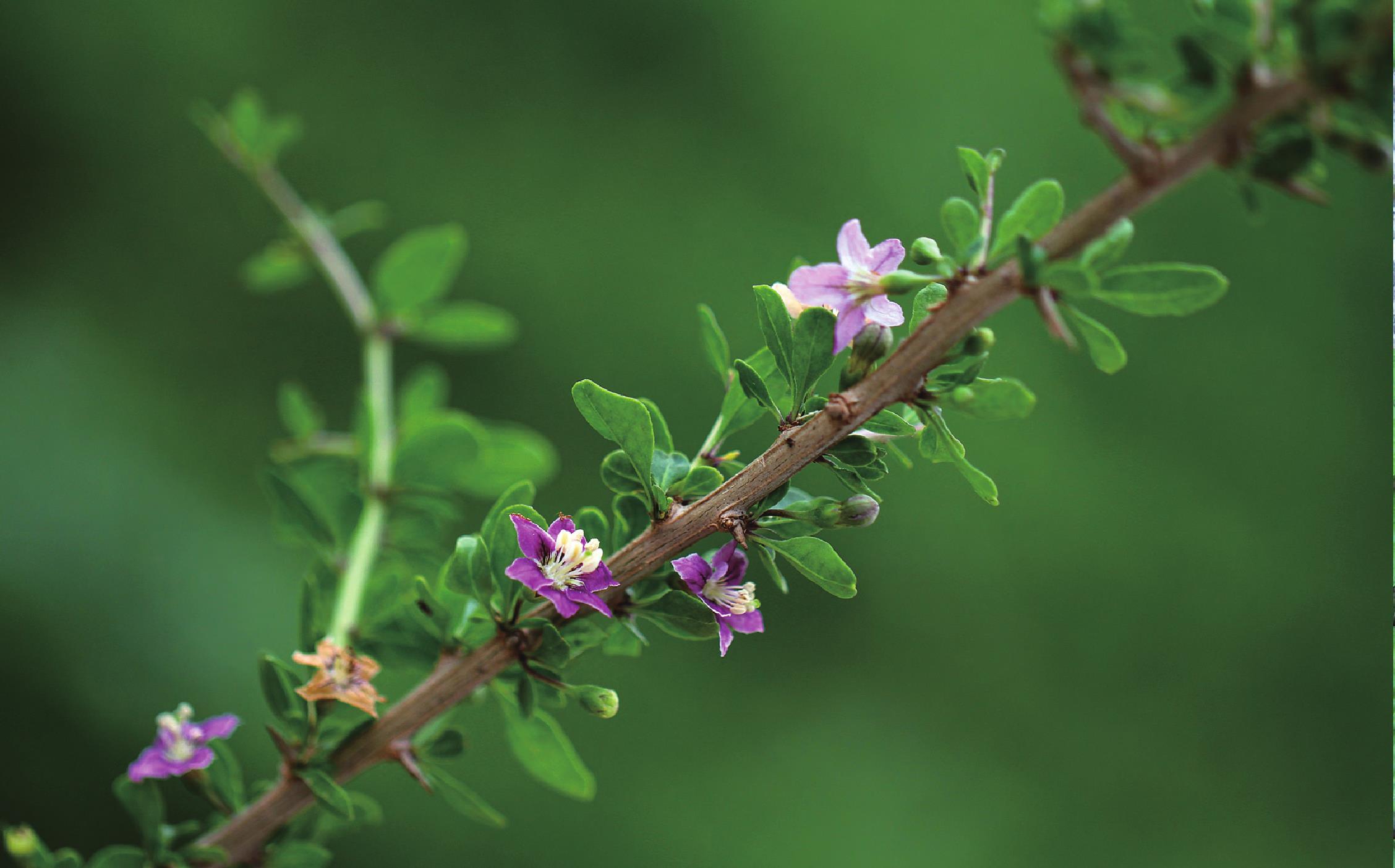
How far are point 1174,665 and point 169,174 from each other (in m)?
1.84

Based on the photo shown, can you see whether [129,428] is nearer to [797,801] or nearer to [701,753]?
[701,753]

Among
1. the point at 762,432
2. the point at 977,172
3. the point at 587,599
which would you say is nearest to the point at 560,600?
the point at 587,599

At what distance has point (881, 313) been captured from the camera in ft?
1.24

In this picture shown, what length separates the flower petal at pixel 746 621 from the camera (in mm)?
401

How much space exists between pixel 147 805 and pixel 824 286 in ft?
1.35

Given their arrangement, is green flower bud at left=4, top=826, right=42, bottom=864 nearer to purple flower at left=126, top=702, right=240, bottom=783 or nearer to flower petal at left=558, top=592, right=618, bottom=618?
purple flower at left=126, top=702, right=240, bottom=783

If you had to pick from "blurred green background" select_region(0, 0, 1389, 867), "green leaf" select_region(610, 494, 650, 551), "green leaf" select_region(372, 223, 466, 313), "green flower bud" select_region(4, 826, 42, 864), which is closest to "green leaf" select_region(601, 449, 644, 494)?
"green leaf" select_region(610, 494, 650, 551)

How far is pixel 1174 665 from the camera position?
179 cm

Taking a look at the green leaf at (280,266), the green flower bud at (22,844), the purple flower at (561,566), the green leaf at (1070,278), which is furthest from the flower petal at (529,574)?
the green leaf at (280,266)

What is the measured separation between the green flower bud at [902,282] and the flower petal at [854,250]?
0.02 m

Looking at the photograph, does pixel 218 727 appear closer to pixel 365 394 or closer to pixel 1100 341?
pixel 365 394

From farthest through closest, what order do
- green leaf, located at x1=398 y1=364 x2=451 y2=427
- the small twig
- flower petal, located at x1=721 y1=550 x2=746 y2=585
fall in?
1. green leaf, located at x1=398 y1=364 x2=451 y2=427
2. flower petal, located at x1=721 y1=550 x2=746 y2=585
3. the small twig

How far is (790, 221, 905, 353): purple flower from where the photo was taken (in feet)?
1.22

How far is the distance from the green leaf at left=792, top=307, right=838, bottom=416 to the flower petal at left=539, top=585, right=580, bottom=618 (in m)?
0.11
